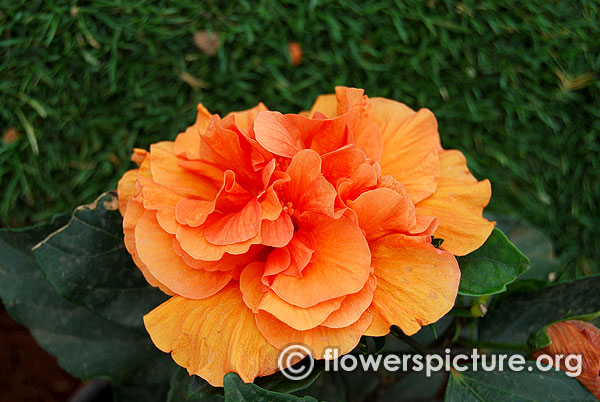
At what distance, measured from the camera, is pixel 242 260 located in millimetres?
505

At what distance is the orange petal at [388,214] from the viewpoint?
474 mm

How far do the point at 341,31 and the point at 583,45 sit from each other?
0.58 metres

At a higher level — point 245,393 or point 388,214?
point 388,214

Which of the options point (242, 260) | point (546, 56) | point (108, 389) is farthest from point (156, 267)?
point (546, 56)

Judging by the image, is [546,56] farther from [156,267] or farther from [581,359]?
[156,267]

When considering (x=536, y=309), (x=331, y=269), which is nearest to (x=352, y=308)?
(x=331, y=269)

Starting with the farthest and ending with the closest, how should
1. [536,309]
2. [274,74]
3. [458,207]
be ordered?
[274,74] → [536,309] → [458,207]

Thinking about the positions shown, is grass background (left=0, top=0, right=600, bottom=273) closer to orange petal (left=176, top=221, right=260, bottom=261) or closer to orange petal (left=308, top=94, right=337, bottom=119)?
orange petal (left=308, top=94, right=337, bottom=119)

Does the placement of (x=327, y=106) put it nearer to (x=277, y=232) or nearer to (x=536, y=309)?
(x=277, y=232)

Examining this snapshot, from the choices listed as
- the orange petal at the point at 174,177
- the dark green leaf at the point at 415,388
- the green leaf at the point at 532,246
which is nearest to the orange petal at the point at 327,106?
the orange petal at the point at 174,177

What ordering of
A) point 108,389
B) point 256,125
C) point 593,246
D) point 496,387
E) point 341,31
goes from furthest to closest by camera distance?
1. point 593,246
2. point 341,31
3. point 108,389
4. point 496,387
5. point 256,125

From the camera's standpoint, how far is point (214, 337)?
0.49 meters

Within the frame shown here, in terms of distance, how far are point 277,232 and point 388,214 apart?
104mm

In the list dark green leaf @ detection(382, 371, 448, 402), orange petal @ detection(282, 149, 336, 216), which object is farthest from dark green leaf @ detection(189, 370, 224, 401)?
dark green leaf @ detection(382, 371, 448, 402)
